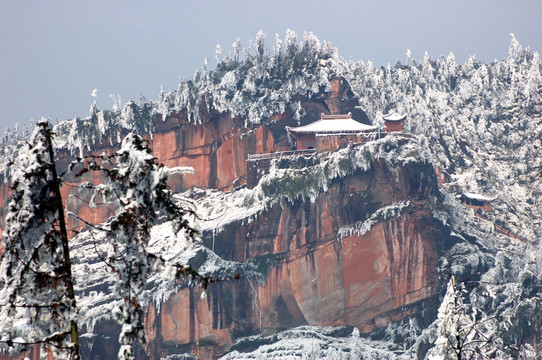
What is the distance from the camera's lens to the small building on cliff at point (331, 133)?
118875mm

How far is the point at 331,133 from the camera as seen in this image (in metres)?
119

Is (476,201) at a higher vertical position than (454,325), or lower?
higher

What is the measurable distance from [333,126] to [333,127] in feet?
1.36

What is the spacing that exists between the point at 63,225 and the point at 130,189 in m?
1.28

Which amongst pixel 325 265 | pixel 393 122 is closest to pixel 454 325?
pixel 325 265

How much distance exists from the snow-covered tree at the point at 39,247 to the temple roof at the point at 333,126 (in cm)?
10593

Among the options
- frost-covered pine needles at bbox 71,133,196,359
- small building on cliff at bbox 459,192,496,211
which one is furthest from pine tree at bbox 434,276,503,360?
small building on cliff at bbox 459,192,496,211

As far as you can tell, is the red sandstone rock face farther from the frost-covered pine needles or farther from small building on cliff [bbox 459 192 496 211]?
the frost-covered pine needles

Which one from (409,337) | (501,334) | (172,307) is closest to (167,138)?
(172,307)

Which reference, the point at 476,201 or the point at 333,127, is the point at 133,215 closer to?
the point at 333,127

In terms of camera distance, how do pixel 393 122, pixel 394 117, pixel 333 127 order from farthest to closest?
pixel 394 117 < pixel 393 122 < pixel 333 127

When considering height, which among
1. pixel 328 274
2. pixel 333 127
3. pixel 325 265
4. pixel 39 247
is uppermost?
pixel 333 127

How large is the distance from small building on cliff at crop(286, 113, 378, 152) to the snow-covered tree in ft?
345

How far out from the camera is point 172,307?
113312 mm
